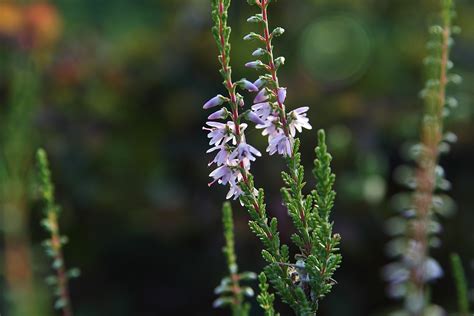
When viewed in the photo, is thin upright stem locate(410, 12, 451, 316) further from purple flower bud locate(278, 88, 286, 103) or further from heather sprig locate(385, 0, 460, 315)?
purple flower bud locate(278, 88, 286, 103)

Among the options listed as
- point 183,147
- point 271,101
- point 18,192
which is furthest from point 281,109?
point 183,147

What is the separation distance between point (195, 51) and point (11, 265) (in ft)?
8.46

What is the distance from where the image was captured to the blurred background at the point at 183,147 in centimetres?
442

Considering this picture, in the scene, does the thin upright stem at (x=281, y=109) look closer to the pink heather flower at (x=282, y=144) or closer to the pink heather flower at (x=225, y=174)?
the pink heather flower at (x=282, y=144)

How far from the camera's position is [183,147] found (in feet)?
15.6

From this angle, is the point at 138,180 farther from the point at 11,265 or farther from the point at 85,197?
the point at 11,265

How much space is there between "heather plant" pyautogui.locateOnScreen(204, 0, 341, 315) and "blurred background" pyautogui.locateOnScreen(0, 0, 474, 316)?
2.60 m

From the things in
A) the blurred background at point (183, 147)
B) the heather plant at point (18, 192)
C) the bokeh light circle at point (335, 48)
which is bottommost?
the heather plant at point (18, 192)

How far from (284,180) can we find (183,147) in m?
3.36

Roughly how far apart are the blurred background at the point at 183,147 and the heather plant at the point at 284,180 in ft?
8.51

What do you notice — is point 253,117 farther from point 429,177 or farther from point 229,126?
point 429,177

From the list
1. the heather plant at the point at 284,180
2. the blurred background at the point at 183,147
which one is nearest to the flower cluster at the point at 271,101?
the heather plant at the point at 284,180

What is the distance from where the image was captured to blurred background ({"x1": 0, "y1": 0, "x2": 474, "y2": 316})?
442cm

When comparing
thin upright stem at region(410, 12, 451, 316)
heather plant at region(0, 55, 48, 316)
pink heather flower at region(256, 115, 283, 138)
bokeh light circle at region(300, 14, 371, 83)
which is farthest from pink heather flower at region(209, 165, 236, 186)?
bokeh light circle at region(300, 14, 371, 83)
